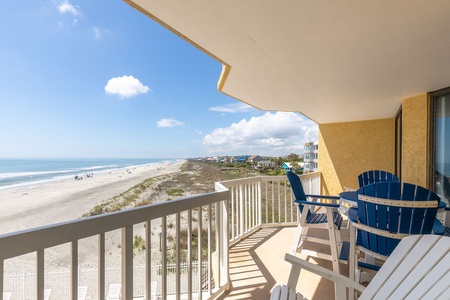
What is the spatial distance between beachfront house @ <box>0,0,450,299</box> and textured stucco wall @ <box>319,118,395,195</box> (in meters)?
0.98

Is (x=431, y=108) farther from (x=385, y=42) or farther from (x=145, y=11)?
(x=145, y=11)

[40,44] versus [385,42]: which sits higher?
[40,44]

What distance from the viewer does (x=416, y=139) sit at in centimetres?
336

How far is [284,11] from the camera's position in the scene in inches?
58.9

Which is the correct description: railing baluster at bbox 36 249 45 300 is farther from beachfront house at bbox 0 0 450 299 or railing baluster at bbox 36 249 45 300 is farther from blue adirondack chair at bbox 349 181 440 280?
blue adirondack chair at bbox 349 181 440 280

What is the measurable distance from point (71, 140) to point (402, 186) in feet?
119

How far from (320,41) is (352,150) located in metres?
4.68

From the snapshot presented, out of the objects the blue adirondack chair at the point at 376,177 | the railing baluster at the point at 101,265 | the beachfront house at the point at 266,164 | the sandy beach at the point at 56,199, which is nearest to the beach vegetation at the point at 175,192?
the sandy beach at the point at 56,199

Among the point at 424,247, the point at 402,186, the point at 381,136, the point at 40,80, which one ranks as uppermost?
the point at 40,80

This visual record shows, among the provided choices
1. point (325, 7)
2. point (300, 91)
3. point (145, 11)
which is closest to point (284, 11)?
point (325, 7)

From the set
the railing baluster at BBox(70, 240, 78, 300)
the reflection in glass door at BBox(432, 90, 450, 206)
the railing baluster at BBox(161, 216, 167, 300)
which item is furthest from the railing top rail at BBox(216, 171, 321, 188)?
the railing baluster at BBox(70, 240, 78, 300)

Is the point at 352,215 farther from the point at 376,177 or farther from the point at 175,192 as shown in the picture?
the point at 175,192

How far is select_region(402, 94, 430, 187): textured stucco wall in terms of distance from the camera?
3232 millimetres

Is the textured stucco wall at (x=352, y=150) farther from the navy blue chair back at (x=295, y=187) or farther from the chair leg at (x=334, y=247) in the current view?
the chair leg at (x=334, y=247)
